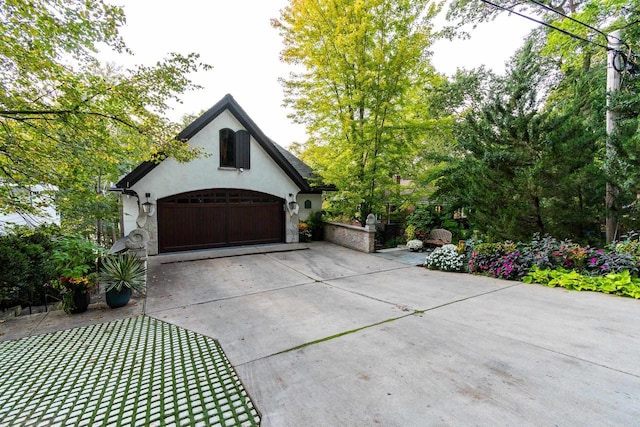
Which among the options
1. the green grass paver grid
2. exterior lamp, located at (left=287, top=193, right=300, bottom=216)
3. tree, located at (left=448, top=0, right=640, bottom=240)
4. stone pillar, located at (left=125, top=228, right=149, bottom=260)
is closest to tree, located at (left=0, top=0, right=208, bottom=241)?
stone pillar, located at (left=125, top=228, right=149, bottom=260)

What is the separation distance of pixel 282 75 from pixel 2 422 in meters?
11.8

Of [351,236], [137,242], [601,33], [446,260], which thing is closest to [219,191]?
[137,242]

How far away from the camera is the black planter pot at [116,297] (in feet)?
17.1

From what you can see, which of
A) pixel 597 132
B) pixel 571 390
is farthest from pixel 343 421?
pixel 597 132

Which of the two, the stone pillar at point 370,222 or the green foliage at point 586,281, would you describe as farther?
the stone pillar at point 370,222

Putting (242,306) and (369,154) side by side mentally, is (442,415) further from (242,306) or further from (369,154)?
(369,154)

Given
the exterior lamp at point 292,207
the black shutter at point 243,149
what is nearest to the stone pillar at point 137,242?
the black shutter at point 243,149

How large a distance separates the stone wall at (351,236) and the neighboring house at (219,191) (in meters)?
1.64

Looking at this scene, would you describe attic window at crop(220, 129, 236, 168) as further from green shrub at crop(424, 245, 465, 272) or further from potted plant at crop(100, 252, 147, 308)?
green shrub at crop(424, 245, 465, 272)

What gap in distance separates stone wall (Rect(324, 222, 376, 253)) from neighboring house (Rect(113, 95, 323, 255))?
5.39 ft

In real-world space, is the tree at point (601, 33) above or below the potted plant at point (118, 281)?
above

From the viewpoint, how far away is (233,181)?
426 inches

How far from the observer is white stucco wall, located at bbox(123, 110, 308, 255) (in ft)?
31.2

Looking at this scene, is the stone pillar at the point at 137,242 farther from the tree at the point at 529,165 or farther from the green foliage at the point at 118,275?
the tree at the point at 529,165
